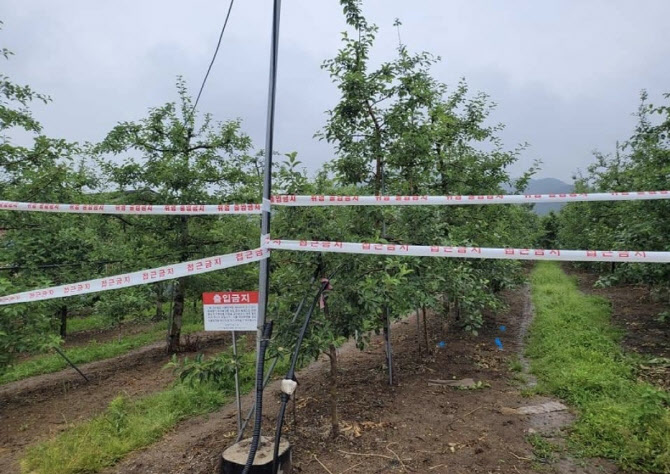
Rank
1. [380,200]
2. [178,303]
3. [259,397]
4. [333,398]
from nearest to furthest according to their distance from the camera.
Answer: [259,397] → [380,200] → [333,398] → [178,303]

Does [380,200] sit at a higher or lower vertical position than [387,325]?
higher

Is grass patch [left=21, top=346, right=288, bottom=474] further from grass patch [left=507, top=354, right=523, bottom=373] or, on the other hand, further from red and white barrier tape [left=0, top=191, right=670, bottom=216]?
grass patch [left=507, top=354, right=523, bottom=373]

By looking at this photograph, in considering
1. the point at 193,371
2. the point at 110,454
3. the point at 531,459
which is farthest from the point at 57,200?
the point at 531,459

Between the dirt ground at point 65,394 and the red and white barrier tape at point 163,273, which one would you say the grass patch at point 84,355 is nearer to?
the dirt ground at point 65,394

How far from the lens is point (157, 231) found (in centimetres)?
733

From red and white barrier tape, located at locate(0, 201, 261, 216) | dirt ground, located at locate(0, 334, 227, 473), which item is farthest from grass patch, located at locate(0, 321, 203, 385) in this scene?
red and white barrier tape, located at locate(0, 201, 261, 216)

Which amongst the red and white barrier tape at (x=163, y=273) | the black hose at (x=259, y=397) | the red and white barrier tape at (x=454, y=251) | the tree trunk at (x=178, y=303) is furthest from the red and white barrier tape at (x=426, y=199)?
the tree trunk at (x=178, y=303)

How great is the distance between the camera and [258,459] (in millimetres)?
2891

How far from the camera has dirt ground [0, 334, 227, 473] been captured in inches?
187

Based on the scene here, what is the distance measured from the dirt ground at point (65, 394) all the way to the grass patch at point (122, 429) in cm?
43

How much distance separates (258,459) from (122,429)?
2139 millimetres

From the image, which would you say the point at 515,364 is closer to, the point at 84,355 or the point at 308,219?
the point at 308,219

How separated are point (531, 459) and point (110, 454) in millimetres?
3548

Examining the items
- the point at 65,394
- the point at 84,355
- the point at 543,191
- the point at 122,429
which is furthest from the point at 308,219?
the point at 543,191
